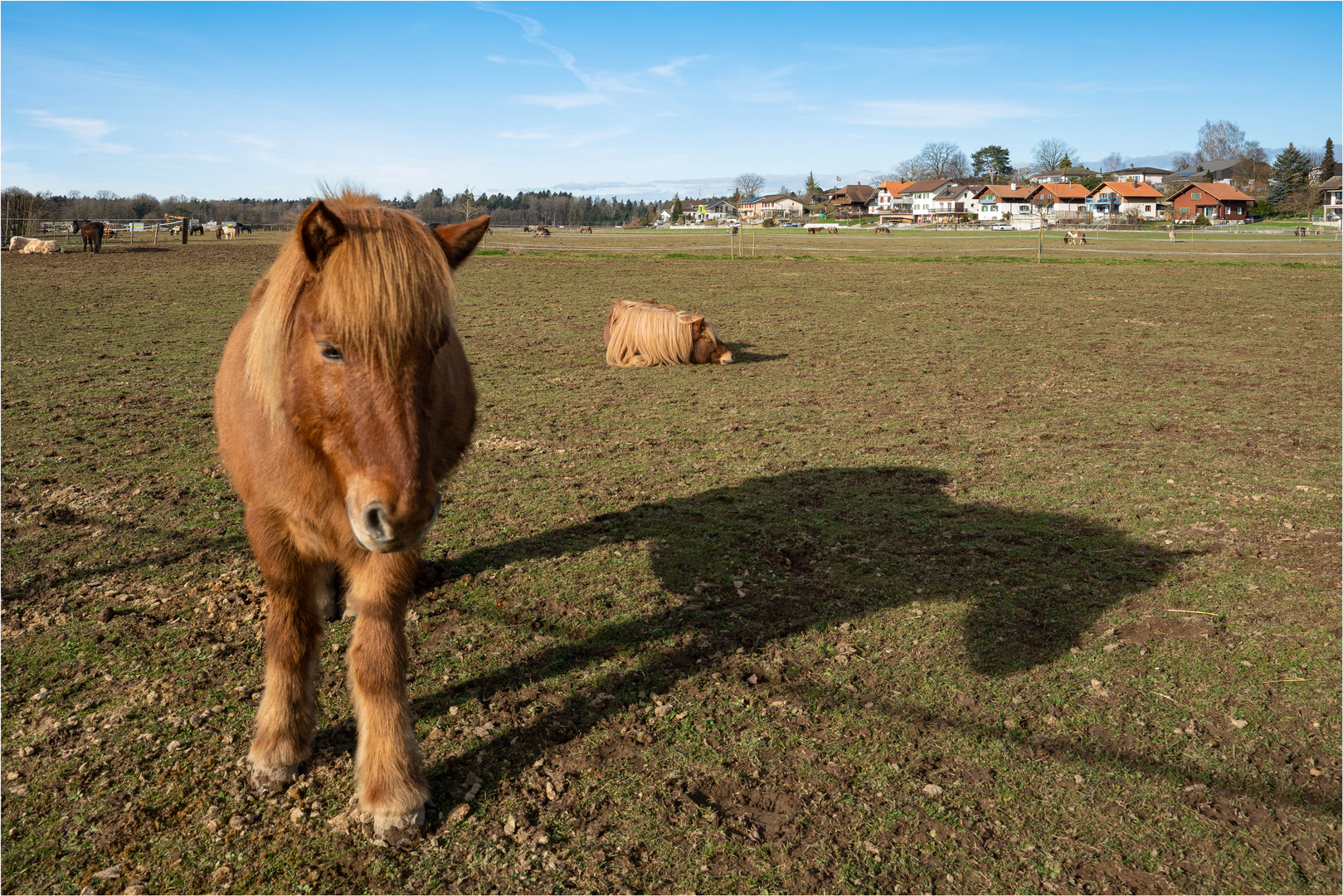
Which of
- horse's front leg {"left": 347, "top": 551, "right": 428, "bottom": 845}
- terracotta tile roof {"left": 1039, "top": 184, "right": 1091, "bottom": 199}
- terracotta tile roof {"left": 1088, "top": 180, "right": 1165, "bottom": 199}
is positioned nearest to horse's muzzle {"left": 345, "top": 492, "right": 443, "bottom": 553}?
horse's front leg {"left": 347, "top": 551, "right": 428, "bottom": 845}

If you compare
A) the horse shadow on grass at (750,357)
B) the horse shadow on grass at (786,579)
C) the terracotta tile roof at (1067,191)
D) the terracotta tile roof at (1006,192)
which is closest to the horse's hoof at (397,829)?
the horse shadow on grass at (786,579)

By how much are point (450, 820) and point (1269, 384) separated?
10.8m

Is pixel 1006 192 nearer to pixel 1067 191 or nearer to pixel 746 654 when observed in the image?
pixel 1067 191

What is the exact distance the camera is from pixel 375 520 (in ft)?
7.15

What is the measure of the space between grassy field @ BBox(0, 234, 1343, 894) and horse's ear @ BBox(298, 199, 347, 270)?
1887 mm

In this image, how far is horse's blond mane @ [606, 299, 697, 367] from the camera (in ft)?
36.7

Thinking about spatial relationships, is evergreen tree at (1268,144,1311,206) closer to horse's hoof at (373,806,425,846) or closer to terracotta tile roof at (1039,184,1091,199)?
terracotta tile roof at (1039,184,1091,199)

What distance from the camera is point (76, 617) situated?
402 centimetres

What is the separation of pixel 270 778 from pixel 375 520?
54.4 inches

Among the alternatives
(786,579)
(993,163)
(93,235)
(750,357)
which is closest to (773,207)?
(993,163)

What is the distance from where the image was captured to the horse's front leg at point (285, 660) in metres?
2.89

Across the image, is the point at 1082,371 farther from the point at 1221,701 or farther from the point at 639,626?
the point at 639,626

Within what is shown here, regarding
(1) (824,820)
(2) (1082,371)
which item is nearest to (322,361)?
(1) (824,820)

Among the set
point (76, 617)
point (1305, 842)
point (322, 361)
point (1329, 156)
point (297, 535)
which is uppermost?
point (1329, 156)
